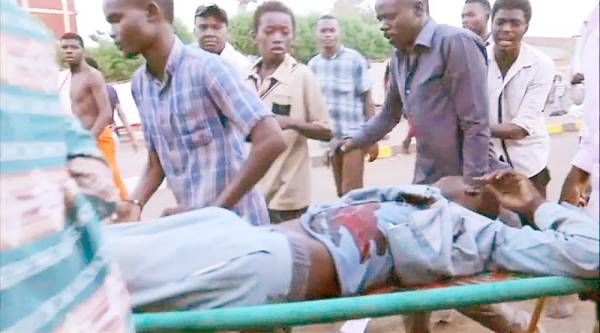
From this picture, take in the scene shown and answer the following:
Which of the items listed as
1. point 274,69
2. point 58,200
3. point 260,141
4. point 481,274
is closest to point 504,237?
point 481,274

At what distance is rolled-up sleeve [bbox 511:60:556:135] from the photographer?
3.84 meters

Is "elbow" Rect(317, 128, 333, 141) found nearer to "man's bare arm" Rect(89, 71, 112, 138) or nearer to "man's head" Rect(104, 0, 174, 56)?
"man's head" Rect(104, 0, 174, 56)

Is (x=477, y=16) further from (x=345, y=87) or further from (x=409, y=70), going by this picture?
(x=409, y=70)

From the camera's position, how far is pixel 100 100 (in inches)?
219

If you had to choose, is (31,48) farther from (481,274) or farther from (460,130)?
(460,130)

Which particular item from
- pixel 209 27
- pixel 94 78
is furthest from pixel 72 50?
pixel 209 27

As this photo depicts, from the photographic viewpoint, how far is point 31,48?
137 centimetres

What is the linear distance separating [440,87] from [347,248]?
3.38 feet

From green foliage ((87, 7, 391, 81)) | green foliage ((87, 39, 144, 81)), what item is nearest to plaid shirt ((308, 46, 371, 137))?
green foliage ((87, 7, 391, 81))

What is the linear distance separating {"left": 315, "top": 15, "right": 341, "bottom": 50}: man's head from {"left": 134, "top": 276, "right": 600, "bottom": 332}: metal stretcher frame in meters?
3.88

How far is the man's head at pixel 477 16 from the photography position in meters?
4.95

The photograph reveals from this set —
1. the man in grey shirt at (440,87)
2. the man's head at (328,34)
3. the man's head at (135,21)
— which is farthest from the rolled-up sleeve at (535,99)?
the man's head at (328,34)

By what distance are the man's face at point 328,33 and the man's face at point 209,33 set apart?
114 centimetres

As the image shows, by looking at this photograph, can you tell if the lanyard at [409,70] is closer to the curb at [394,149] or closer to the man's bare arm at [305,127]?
A: the man's bare arm at [305,127]
